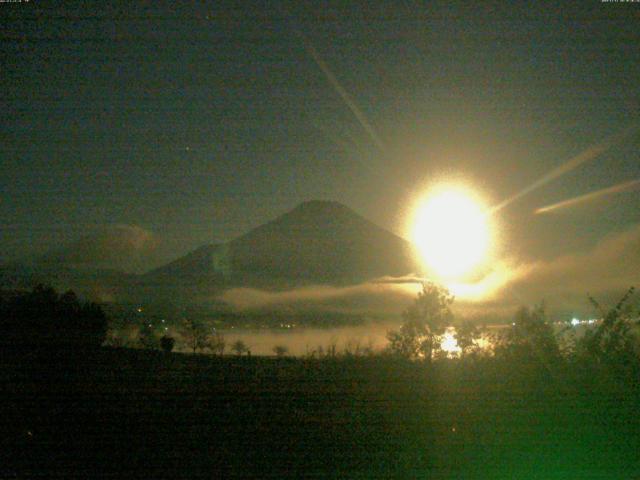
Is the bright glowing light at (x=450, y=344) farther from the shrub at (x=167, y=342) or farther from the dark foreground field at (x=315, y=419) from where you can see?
the shrub at (x=167, y=342)

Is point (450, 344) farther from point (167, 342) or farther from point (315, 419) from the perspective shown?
point (167, 342)

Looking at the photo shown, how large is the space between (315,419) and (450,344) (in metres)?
2.41

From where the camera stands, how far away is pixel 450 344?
7242 mm

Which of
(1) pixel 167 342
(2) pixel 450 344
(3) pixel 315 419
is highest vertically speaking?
(2) pixel 450 344

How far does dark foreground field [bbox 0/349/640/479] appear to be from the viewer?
4.94m

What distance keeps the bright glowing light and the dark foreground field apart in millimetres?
344

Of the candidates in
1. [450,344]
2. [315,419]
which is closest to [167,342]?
[315,419]

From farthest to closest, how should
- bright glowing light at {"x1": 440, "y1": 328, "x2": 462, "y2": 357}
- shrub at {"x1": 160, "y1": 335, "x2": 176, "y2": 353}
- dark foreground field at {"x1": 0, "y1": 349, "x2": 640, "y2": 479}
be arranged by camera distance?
1. shrub at {"x1": 160, "y1": 335, "x2": 176, "y2": 353}
2. bright glowing light at {"x1": 440, "y1": 328, "x2": 462, "y2": 357}
3. dark foreground field at {"x1": 0, "y1": 349, "x2": 640, "y2": 479}

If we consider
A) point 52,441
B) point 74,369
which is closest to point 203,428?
point 52,441

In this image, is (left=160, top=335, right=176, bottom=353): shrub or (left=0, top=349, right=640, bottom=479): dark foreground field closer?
(left=0, top=349, right=640, bottom=479): dark foreground field

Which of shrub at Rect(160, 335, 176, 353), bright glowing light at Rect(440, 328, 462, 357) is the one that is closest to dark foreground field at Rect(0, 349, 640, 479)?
bright glowing light at Rect(440, 328, 462, 357)

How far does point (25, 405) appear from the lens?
5.79 meters

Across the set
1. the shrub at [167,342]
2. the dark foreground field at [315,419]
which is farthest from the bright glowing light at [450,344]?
the shrub at [167,342]

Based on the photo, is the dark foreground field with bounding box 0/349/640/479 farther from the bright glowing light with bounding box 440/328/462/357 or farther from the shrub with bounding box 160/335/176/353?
the shrub with bounding box 160/335/176/353
